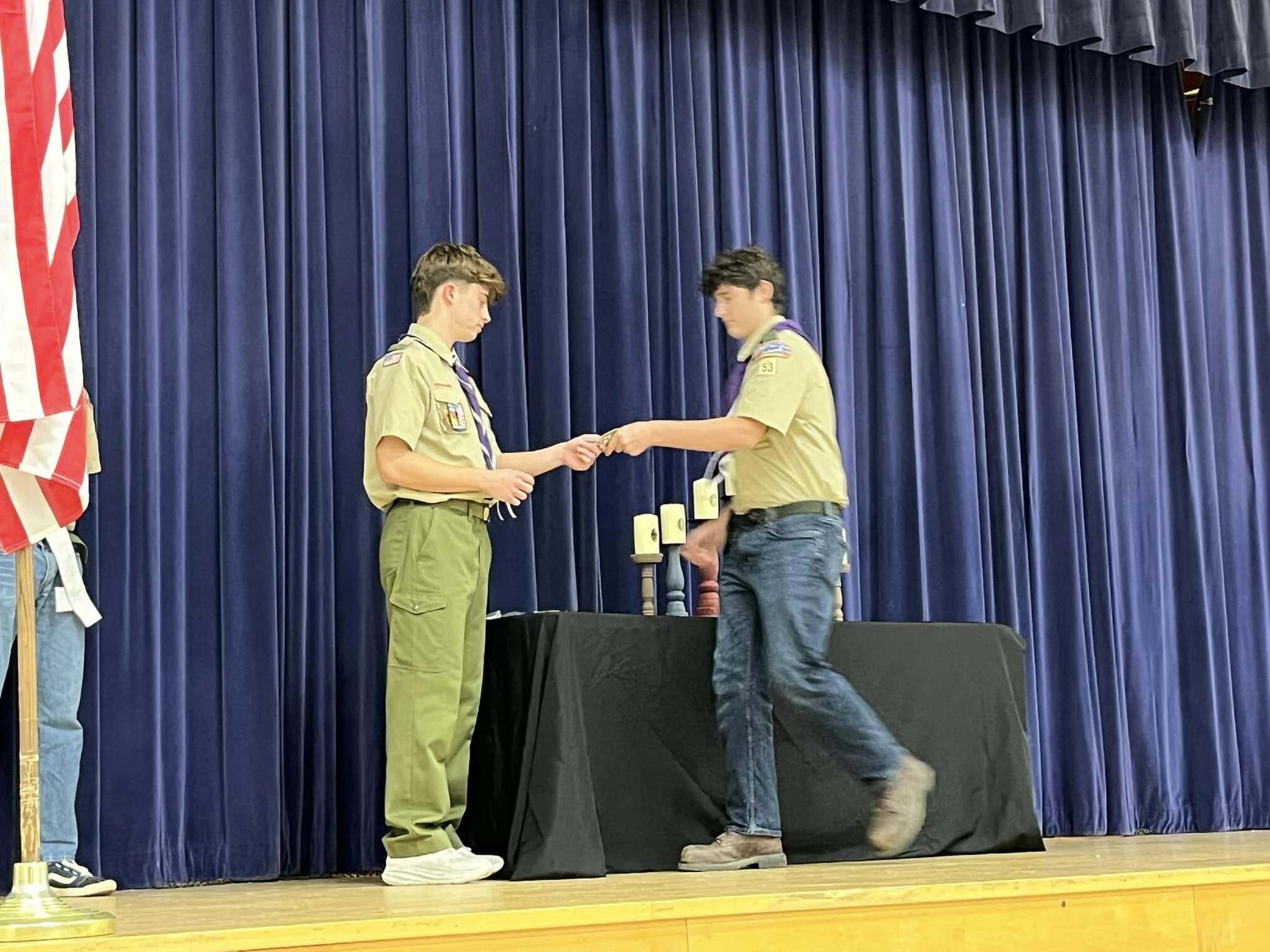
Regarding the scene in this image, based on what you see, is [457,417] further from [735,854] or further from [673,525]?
[735,854]

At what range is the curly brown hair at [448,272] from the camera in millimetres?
3693

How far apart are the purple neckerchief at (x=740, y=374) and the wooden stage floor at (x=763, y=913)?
1196mm

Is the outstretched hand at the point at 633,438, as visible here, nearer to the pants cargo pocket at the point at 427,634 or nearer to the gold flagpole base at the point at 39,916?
the pants cargo pocket at the point at 427,634

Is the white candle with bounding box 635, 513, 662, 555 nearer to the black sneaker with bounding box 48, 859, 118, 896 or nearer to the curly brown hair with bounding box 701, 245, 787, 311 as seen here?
the curly brown hair with bounding box 701, 245, 787, 311

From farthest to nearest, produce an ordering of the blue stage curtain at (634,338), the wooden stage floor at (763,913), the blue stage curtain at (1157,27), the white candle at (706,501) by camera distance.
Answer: the blue stage curtain at (1157,27) < the white candle at (706,501) < the blue stage curtain at (634,338) < the wooden stage floor at (763,913)

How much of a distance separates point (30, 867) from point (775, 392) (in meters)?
1.90

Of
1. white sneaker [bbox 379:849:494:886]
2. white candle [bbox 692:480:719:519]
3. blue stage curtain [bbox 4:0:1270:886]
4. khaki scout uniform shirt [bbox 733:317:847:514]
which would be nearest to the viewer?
white sneaker [bbox 379:849:494:886]

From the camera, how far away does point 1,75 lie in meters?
2.50

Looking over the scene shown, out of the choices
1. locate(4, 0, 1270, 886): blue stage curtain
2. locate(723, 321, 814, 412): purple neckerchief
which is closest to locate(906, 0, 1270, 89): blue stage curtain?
locate(4, 0, 1270, 886): blue stage curtain

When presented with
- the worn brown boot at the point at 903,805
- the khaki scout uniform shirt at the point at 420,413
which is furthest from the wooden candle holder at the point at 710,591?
the khaki scout uniform shirt at the point at 420,413

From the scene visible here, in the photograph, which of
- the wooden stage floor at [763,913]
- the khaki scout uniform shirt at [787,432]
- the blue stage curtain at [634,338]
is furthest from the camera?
the blue stage curtain at [634,338]

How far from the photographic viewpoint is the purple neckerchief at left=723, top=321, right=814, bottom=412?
3.76 m

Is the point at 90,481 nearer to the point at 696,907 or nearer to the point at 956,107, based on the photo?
the point at 696,907

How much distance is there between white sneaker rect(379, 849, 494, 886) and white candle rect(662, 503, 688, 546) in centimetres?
115
